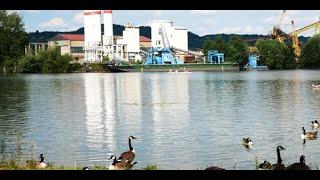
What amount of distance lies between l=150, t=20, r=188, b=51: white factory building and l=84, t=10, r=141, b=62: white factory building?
4212mm

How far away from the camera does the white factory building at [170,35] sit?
378ft

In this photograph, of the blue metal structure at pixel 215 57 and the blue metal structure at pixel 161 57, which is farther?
the blue metal structure at pixel 161 57

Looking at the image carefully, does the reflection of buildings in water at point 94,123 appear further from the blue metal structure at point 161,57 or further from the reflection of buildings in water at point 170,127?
the blue metal structure at point 161,57

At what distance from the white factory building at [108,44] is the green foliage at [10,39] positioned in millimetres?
25591

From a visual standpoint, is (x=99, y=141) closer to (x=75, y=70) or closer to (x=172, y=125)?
(x=172, y=125)

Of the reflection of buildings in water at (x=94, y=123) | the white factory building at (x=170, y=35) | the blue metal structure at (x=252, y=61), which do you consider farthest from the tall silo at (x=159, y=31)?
the reflection of buildings in water at (x=94, y=123)

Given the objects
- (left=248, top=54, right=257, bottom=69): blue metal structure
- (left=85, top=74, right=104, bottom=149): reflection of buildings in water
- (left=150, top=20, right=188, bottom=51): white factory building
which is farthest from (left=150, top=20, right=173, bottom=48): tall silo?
(left=85, top=74, right=104, bottom=149): reflection of buildings in water

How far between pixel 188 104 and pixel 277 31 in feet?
246

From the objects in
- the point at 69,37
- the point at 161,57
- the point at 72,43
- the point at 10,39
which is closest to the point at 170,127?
the point at 10,39

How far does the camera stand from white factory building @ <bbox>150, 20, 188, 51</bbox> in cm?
11512

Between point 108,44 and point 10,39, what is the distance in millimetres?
31607

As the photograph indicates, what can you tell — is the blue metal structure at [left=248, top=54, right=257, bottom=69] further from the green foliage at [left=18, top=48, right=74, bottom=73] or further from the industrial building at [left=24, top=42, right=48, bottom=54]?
the industrial building at [left=24, top=42, right=48, bottom=54]

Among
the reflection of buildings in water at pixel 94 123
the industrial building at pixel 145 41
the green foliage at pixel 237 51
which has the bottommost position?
the reflection of buildings in water at pixel 94 123
